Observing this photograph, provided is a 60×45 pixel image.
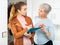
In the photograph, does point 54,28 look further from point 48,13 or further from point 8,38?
point 8,38

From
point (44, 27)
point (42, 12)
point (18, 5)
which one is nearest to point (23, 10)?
point (18, 5)

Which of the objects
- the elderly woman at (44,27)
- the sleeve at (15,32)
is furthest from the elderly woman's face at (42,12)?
the sleeve at (15,32)

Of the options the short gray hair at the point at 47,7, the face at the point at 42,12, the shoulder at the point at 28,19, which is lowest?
the shoulder at the point at 28,19

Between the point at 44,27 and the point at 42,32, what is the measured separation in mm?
72

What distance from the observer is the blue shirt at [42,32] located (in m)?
1.88

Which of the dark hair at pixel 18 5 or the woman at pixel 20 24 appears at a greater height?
the dark hair at pixel 18 5

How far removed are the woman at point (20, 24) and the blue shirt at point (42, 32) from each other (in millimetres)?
69

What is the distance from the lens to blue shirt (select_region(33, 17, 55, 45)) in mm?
1878

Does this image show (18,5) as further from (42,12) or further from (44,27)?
(44,27)

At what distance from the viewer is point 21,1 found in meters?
1.89

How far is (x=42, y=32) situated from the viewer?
1.88 metres

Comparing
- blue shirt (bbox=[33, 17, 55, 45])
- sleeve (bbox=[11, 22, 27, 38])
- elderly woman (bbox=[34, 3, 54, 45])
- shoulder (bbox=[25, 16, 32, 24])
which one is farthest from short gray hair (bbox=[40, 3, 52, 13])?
sleeve (bbox=[11, 22, 27, 38])

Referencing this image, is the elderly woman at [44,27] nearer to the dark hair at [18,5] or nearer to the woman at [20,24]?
the woman at [20,24]

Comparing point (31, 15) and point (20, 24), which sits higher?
point (31, 15)
